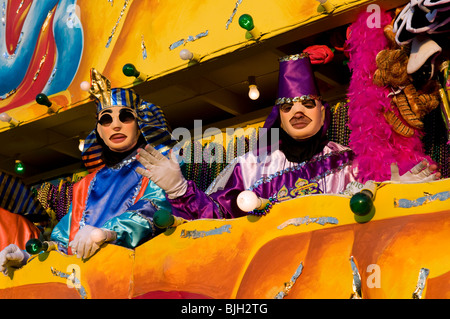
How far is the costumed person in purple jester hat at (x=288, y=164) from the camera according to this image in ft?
8.24

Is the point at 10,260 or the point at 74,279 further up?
the point at 10,260

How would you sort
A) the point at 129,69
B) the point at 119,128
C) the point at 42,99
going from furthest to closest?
1. the point at 42,99
2. the point at 129,69
3. the point at 119,128

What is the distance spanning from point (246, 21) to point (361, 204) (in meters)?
1.24

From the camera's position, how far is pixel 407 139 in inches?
95.5

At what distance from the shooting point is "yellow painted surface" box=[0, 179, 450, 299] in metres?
1.64

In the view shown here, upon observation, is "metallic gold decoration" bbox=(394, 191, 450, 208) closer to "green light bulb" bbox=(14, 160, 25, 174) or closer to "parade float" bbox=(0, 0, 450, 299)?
"parade float" bbox=(0, 0, 450, 299)

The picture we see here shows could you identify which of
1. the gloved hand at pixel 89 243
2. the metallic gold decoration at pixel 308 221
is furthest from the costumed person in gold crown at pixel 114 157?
the metallic gold decoration at pixel 308 221

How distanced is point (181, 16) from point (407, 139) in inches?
49.4

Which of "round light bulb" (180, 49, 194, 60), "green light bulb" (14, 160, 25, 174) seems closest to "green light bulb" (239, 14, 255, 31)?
"round light bulb" (180, 49, 194, 60)

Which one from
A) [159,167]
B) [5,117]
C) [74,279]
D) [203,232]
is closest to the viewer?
[203,232]

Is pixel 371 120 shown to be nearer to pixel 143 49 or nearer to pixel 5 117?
pixel 143 49

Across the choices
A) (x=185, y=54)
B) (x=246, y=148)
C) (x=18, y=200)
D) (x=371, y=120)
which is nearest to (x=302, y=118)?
(x=371, y=120)

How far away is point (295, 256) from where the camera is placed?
184 centimetres

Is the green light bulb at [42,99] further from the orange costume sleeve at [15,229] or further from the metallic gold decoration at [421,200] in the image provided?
the metallic gold decoration at [421,200]
